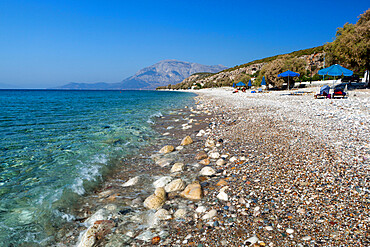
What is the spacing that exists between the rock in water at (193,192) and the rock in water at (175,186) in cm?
20

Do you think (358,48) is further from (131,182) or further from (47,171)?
(47,171)

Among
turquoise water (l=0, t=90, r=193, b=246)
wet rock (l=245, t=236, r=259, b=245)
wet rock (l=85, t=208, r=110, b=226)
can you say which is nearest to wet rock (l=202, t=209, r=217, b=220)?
wet rock (l=245, t=236, r=259, b=245)

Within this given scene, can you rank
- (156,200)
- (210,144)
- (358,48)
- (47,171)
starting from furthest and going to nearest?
(358,48)
(210,144)
(47,171)
(156,200)

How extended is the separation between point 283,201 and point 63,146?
28.5 feet

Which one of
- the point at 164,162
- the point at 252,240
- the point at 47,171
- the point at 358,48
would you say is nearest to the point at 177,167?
the point at 164,162

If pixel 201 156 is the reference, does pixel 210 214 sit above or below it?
below

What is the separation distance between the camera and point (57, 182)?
5.28 meters

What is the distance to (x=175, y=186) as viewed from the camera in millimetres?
4605

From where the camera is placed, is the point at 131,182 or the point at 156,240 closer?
the point at 156,240

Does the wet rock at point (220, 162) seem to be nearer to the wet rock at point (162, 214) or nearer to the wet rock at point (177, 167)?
the wet rock at point (177, 167)

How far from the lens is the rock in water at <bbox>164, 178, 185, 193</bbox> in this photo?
4.56 m

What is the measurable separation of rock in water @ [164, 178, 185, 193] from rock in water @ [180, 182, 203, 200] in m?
0.20

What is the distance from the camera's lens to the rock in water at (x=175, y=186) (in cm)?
456

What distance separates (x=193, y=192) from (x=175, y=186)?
0.55m
